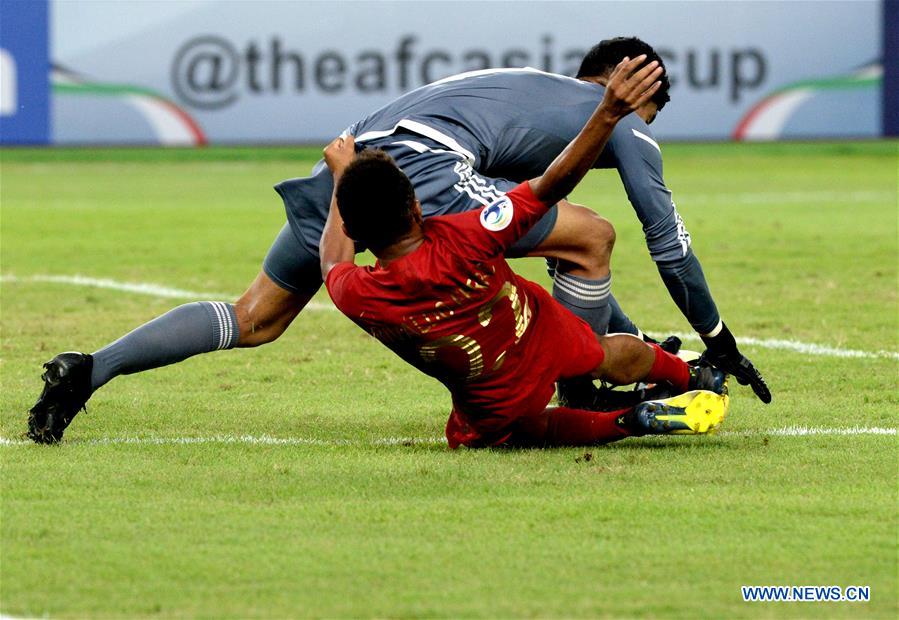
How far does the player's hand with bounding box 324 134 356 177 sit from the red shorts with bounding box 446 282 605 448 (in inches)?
32.1

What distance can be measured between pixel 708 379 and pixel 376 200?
5.91ft

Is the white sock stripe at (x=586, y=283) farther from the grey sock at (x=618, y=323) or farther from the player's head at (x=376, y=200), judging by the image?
the player's head at (x=376, y=200)

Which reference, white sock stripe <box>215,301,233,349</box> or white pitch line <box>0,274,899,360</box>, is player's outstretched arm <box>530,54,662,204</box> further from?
white pitch line <box>0,274,899,360</box>

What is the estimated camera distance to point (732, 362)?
21.8 ft

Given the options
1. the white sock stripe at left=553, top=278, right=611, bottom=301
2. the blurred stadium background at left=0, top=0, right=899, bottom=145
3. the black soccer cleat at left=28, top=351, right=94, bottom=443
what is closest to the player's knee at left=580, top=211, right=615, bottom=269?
the white sock stripe at left=553, top=278, right=611, bottom=301

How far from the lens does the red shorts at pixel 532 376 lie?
585 centimetres

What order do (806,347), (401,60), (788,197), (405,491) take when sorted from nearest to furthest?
(405,491)
(806,347)
(788,197)
(401,60)

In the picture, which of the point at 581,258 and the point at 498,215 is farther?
the point at 581,258

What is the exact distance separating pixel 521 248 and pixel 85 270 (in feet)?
25.0

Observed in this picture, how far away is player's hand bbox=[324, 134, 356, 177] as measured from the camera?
604 cm

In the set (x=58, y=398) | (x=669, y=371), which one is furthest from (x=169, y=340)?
(x=669, y=371)

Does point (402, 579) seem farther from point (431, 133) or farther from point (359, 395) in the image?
point (359, 395)

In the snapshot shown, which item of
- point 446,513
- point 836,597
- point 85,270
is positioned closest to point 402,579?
point 446,513

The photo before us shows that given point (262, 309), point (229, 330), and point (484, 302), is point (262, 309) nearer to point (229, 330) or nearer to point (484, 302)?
point (229, 330)
